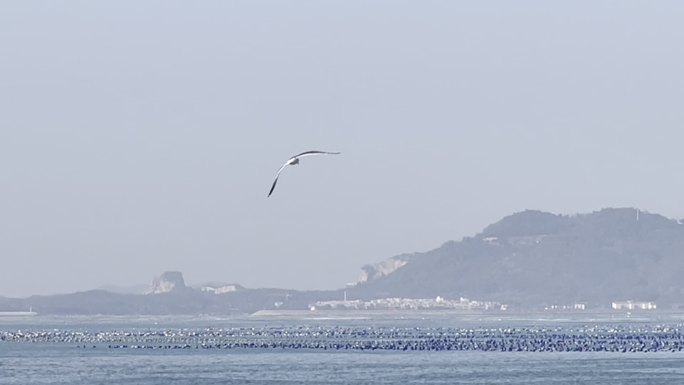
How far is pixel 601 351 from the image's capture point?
472ft

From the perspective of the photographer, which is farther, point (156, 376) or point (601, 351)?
point (601, 351)

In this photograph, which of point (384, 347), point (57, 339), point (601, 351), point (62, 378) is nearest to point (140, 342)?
point (57, 339)

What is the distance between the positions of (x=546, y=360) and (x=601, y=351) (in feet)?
48.7

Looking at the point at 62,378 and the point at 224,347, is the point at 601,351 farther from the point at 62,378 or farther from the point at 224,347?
the point at 62,378

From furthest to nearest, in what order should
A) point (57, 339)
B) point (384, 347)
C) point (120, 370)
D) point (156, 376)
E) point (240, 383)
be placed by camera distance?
point (57, 339), point (384, 347), point (120, 370), point (156, 376), point (240, 383)

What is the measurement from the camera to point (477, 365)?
409 feet

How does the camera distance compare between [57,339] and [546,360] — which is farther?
[57,339]

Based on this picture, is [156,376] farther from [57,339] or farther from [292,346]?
[57,339]

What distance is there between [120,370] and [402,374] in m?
20.5

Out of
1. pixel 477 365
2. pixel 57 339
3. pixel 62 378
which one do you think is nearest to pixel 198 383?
pixel 62 378

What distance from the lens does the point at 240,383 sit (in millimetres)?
107500

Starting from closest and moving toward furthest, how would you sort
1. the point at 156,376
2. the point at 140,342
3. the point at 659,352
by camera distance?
the point at 156,376
the point at 659,352
the point at 140,342

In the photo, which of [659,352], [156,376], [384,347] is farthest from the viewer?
[384,347]

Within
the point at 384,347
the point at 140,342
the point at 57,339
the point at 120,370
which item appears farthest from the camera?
the point at 57,339
